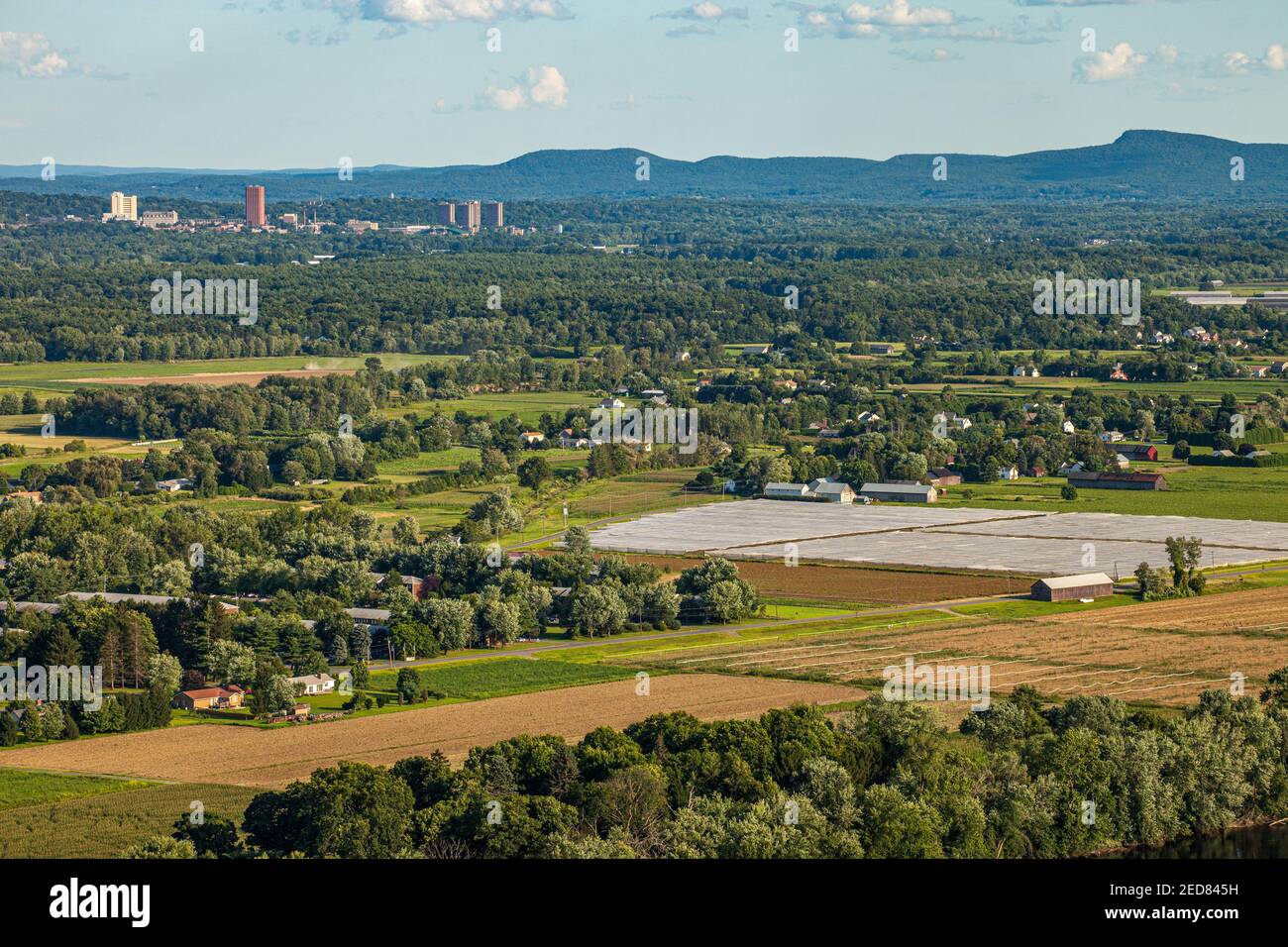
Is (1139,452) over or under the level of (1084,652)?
over

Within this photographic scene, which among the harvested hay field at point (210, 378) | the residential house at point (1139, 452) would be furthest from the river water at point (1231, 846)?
the harvested hay field at point (210, 378)

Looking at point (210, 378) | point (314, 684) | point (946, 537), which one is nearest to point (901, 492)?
point (946, 537)

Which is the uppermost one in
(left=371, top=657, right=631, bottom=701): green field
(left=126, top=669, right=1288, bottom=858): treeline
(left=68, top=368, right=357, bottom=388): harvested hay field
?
(left=68, top=368, right=357, bottom=388): harvested hay field

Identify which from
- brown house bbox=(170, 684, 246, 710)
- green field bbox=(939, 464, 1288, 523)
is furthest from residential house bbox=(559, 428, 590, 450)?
brown house bbox=(170, 684, 246, 710)

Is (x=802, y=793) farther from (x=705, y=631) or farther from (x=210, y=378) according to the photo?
(x=210, y=378)

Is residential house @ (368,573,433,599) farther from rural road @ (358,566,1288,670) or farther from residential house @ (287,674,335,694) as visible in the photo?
residential house @ (287,674,335,694)
